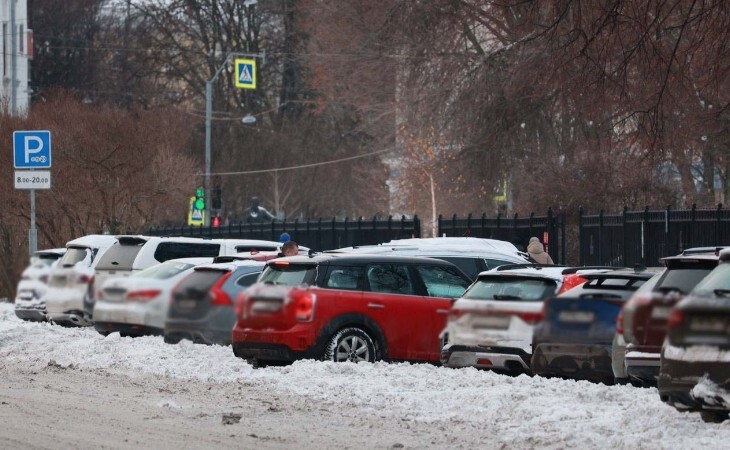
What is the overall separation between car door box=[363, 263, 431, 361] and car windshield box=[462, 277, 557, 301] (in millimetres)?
2958

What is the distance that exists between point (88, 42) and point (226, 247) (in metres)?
50.4

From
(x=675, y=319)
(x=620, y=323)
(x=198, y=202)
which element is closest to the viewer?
(x=675, y=319)

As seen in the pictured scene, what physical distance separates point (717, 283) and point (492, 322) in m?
1.56

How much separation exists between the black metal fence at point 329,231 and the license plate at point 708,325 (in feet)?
91.9

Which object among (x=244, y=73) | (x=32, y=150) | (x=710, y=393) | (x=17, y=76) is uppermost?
(x=17, y=76)

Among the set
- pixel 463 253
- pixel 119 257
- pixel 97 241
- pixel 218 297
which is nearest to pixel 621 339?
pixel 218 297

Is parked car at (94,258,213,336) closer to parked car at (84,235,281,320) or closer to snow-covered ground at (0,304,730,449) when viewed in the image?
parked car at (84,235,281,320)

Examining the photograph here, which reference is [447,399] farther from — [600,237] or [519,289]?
[600,237]

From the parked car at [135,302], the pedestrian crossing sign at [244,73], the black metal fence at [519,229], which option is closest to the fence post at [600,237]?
the black metal fence at [519,229]

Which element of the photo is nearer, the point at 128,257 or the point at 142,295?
the point at 142,295

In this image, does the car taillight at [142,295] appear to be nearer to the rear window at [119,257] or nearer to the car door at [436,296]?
the rear window at [119,257]

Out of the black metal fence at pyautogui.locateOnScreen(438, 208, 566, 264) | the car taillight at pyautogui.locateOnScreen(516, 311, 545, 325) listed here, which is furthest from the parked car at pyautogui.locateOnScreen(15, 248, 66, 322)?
the black metal fence at pyautogui.locateOnScreen(438, 208, 566, 264)

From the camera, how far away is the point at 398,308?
536 inches

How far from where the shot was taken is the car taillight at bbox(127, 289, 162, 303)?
7438 millimetres
